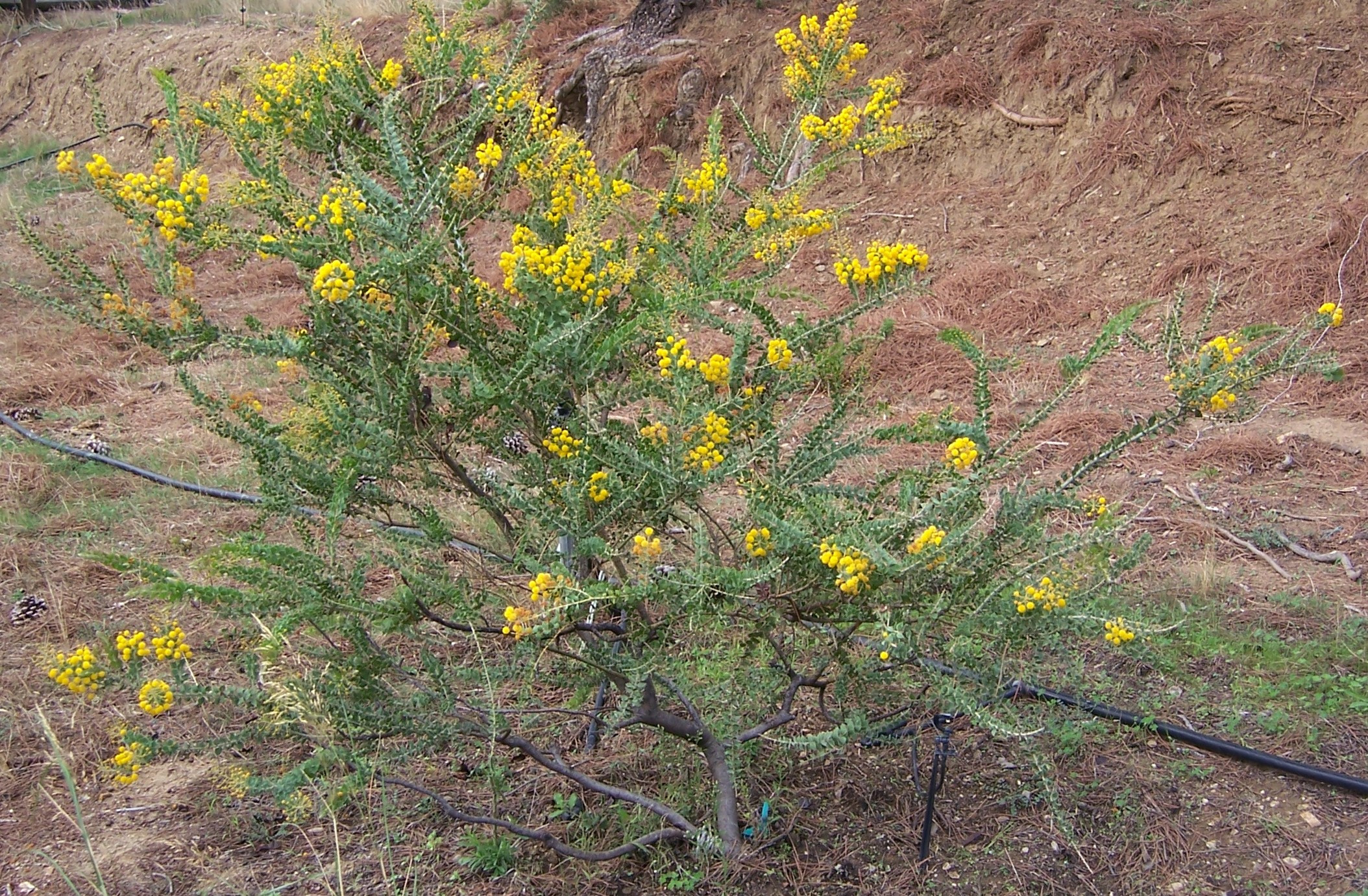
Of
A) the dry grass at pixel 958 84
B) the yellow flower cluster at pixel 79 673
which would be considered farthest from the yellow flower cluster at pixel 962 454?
the dry grass at pixel 958 84

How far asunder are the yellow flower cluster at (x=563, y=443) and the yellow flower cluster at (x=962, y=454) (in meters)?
0.77

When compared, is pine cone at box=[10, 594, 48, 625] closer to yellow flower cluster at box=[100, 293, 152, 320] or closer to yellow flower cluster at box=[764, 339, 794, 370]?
yellow flower cluster at box=[100, 293, 152, 320]

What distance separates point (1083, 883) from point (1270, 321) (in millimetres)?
4098

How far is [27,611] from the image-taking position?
3.89 meters

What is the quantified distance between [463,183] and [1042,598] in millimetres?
1579

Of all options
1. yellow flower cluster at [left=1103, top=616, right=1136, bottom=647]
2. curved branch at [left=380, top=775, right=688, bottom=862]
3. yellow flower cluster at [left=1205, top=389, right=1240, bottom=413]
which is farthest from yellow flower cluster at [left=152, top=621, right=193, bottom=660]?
yellow flower cluster at [left=1205, top=389, right=1240, bottom=413]

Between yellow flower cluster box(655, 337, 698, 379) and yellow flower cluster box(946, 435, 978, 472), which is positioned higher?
yellow flower cluster box(655, 337, 698, 379)

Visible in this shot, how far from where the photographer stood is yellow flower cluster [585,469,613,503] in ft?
7.46

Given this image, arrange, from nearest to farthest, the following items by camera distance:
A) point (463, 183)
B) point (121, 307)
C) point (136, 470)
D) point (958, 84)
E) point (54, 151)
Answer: point (121, 307), point (463, 183), point (136, 470), point (958, 84), point (54, 151)

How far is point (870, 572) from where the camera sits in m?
2.14

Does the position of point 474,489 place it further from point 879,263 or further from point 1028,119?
point 1028,119

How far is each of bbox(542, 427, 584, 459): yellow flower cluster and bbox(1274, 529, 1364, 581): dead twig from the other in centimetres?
295

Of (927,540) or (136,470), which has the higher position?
(927,540)

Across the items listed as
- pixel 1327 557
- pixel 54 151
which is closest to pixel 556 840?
pixel 1327 557
